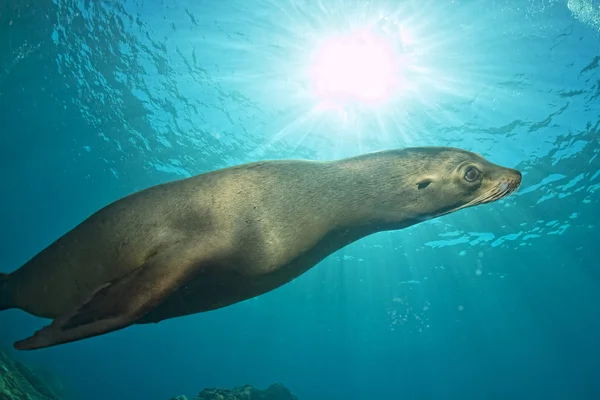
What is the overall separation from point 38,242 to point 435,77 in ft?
131

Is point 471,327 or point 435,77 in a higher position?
point 471,327

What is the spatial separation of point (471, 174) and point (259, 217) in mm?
1429

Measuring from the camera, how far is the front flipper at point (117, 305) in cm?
166

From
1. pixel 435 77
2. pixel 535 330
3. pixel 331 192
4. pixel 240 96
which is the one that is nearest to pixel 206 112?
pixel 240 96

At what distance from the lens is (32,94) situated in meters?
18.8

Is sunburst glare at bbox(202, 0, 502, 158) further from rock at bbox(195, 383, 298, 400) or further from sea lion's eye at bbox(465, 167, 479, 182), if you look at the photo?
rock at bbox(195, 383, 298, 400)

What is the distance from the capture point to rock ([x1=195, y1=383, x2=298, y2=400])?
878 cm

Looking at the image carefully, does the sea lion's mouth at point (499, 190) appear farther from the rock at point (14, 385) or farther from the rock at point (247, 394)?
the rock at point (247, 394)

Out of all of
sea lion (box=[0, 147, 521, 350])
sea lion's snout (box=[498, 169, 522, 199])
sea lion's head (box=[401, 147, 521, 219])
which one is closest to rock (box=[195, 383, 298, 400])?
sea lion (box=[0, 147, 521, 350])

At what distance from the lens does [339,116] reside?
47.5 ft

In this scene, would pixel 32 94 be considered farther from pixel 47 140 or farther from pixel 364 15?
pixel 364 15

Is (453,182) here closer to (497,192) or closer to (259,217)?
(497,192)

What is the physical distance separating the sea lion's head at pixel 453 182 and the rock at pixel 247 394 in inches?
339

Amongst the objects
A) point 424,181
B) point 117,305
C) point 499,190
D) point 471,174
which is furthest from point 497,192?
point 117,305
